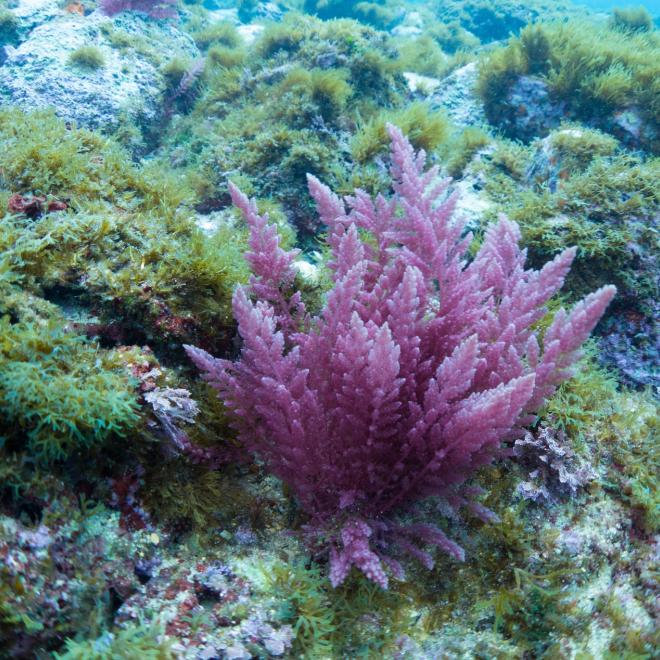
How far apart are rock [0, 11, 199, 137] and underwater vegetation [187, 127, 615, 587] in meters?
5.09

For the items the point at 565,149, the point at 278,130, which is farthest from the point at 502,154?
the point at 278,130

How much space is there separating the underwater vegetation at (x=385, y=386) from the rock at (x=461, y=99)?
577 centimetres

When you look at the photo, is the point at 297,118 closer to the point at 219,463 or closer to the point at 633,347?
the point at 633,347

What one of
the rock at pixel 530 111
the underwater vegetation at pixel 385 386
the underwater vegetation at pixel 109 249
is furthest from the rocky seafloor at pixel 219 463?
the rock at pixel 530 111

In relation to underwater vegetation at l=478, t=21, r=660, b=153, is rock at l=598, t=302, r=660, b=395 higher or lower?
lower

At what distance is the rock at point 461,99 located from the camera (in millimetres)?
7402

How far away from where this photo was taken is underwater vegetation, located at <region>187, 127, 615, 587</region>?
200 cm

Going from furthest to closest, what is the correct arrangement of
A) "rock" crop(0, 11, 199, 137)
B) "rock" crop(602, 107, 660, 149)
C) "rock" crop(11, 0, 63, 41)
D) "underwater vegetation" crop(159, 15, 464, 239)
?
"rock" crop(11, 0, 63, 41), "rock" crop(0, 11, 199, 137), "rock" crop(602, 107, 660, 149), "underwater vegetation" crop(159, 15, 464, 239)

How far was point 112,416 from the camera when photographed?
6.16 ft

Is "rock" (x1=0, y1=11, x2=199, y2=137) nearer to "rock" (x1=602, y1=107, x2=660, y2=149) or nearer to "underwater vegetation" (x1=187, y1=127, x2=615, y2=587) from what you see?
"underwater vegetation" (x1=187, y1=127, x2=615, y2=587)

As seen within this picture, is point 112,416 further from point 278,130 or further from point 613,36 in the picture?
point 613,36

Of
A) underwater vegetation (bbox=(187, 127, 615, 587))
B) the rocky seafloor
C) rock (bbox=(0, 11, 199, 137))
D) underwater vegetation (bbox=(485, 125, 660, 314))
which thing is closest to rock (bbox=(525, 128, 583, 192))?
the rocky seafloor

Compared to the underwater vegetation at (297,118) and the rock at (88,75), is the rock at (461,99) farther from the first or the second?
the rock at (88,75)

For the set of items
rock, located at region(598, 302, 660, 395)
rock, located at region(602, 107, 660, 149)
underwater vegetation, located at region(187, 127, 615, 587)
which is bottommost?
rock, located at region(598, 302, 660, 395)
